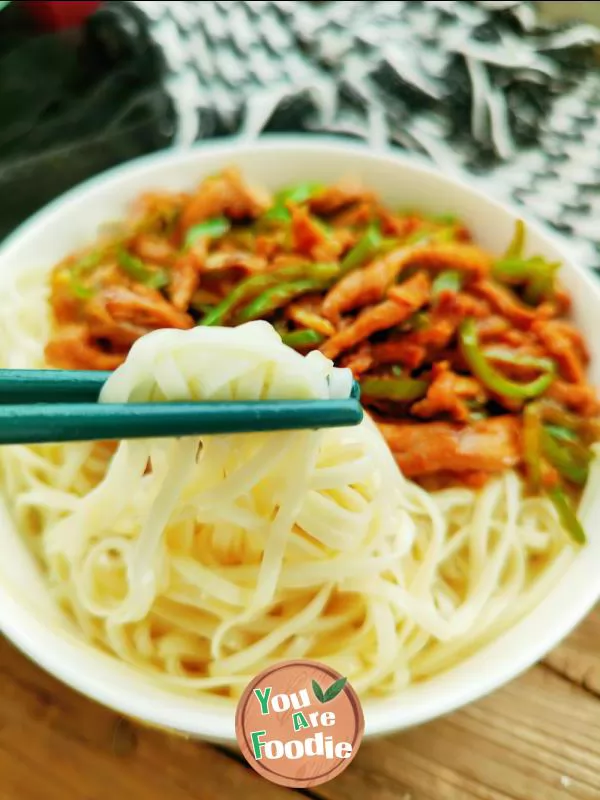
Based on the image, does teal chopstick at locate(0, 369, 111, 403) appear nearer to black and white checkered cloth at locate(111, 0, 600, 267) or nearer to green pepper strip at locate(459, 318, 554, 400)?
green pepper strip at locate(459, 318, 554, 400)

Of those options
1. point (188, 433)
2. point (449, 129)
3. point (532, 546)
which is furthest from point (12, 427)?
point (449, 129)

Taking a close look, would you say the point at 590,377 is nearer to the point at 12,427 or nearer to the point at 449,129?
the point at 449,129

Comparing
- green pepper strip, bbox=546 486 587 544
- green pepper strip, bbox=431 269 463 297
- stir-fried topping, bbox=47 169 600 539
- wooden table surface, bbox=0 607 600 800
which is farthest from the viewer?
green pepper strip, bbox=431 269 463 297

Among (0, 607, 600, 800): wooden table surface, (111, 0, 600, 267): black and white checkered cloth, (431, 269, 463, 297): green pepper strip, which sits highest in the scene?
(111, 0, 600, 267): black and white checkered cloth

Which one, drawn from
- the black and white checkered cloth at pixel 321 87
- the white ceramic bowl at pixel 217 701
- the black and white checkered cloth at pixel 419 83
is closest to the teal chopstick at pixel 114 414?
the white ceramic bowl at pixel 217 701

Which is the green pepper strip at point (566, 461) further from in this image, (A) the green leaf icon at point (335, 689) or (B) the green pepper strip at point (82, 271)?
(B) the green pepper strip at point (82, 271)

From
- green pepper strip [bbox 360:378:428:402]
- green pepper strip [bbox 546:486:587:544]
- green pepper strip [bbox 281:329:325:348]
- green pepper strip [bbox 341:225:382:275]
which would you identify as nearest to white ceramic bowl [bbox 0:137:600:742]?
green pepper strip [bbox 546:486:587:544]
